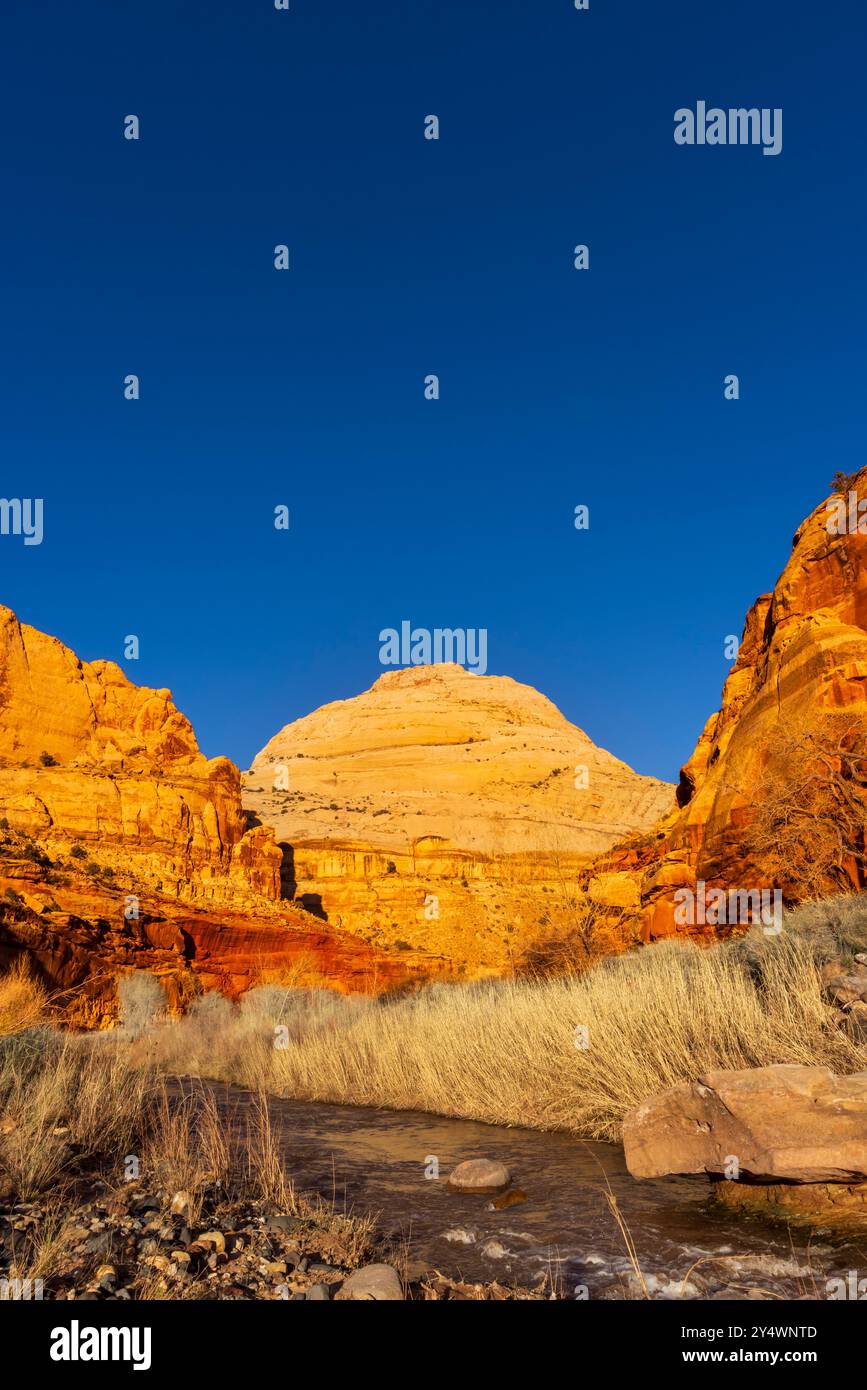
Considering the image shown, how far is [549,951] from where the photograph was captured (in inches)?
1063

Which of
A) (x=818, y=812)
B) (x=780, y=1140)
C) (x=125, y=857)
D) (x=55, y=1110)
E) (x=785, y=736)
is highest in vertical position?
(x=785, y=736)

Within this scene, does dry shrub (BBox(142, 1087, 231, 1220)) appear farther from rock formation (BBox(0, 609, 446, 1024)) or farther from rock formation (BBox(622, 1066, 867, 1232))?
rock formation (BBox(0, 609, 446, 1024))

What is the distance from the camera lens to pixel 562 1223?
17.2ft

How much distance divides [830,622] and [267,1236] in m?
16.3

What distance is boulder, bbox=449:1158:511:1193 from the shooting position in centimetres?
641

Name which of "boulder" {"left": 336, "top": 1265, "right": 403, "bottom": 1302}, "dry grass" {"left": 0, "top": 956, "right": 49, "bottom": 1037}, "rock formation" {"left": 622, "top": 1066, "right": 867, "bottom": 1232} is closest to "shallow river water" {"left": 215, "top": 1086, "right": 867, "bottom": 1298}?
"rock formation" {"left": 622, "top": 1066, "right": 867, "bottom": 1232}

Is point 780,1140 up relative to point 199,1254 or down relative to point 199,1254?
up

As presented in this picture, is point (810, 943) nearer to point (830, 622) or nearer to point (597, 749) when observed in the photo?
point (830, 622)

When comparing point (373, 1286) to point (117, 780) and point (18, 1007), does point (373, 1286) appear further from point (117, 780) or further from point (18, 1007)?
point (117, 780)

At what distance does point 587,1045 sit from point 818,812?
845cm

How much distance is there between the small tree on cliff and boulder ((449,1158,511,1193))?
975 cm

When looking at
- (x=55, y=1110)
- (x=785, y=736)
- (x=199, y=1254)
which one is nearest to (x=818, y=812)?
(x=785, y=736)
